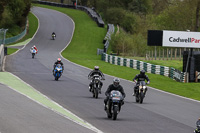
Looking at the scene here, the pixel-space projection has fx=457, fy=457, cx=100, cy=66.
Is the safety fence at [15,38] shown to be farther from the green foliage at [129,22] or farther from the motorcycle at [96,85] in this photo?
the motorcycle at [96,85]

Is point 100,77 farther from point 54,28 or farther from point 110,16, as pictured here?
point 110,16

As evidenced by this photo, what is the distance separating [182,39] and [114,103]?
24.5 meters

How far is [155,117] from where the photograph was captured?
669 inches

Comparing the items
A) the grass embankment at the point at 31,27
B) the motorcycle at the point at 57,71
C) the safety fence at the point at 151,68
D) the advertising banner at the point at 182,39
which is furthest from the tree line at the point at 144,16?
the motorcycle at the point at 57,71

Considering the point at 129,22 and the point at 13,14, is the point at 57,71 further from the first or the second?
the point at 129,22

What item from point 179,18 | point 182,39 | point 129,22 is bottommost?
point 182,39

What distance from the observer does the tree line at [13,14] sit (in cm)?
7550

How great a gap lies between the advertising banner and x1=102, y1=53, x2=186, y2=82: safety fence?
2245 millimetres

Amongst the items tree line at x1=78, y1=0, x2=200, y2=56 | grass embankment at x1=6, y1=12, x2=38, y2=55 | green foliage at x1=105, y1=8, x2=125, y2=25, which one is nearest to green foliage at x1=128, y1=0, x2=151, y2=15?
tree line at x1=78, y1=0, x2=200, y2=56

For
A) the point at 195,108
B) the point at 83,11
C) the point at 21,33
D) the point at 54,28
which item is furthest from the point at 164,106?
the point at 83,11

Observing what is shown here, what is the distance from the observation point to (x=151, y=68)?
4281cm

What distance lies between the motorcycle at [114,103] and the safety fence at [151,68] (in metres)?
20.9

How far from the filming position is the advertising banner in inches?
1506

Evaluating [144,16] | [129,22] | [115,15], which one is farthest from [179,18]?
[115,15]
